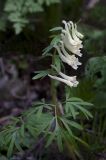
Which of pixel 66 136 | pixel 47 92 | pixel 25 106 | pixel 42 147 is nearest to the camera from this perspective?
pixel 66 136

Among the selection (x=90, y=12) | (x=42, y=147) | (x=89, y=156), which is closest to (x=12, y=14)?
(x=90, y=12)

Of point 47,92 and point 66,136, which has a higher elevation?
point 47,92

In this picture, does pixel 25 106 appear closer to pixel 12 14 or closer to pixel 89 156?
pixel 12 14

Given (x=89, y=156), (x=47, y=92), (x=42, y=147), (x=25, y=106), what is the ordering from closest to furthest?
1. (x=89, y=156)
2. (x=42, y=147)
3. (x=25, y=106)
4. (x=47, y=92)

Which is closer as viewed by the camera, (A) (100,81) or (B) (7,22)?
(A) (100,81)

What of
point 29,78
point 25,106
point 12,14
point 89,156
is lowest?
point 89,156

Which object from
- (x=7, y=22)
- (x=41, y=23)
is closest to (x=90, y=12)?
(x=41, y=23)

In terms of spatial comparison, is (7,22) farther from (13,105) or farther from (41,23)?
(13,105)

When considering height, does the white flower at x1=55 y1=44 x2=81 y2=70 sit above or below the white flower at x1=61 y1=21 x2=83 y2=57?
below

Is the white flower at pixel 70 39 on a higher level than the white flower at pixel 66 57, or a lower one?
higher
